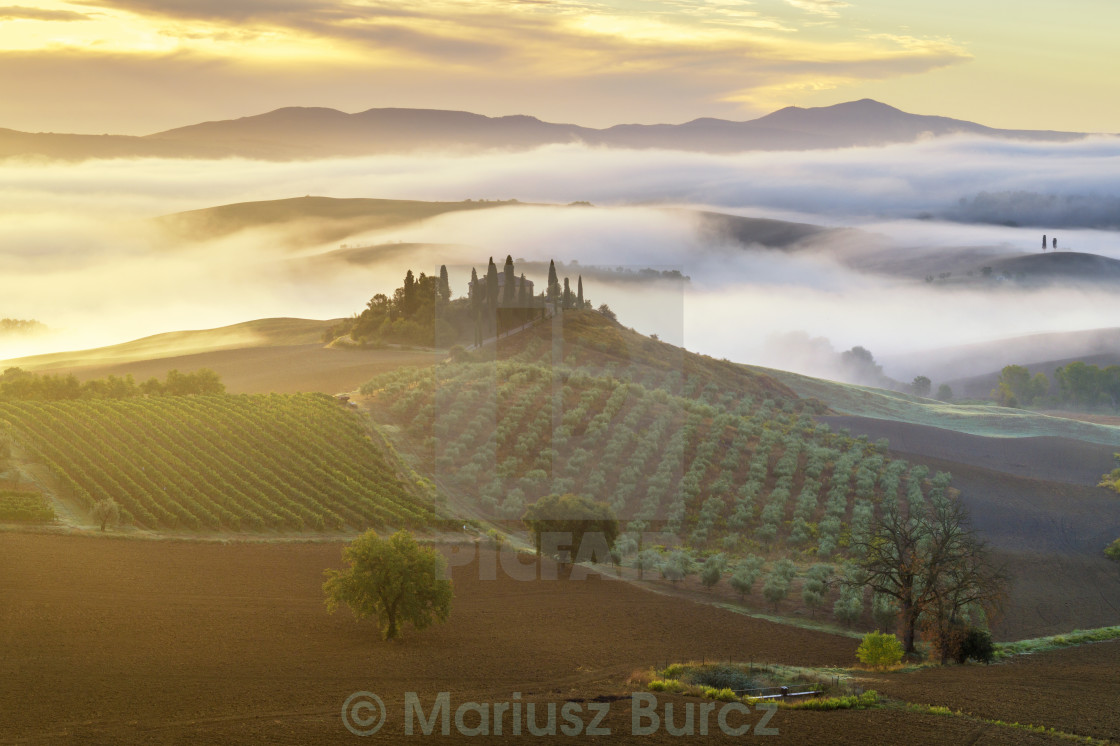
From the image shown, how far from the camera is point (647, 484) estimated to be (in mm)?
53062

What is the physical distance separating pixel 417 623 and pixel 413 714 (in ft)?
30.1

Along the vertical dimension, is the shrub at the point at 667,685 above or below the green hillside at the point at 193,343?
below

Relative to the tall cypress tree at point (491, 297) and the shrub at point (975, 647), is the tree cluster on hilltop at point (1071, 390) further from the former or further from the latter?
the shrub at point (975, 647)

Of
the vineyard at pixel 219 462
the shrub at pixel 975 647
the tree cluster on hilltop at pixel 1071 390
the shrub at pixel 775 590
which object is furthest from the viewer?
the tree cluster on hilltop at pixel 1071 390

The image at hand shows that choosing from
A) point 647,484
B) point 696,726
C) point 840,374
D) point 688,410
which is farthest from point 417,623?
point 840,374

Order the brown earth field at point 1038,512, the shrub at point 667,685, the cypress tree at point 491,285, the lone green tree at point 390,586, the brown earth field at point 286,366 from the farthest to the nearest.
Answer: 1. the cypress tree at point 491,285
2. the brown earth field at point 286,366
3. the brown earth field at point 1038,512
4. the lone green tree at point 390,586
5. the shrub at point 667,685

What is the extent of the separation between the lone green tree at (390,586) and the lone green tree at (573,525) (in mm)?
10534

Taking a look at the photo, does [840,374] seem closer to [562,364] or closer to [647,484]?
[562,364]

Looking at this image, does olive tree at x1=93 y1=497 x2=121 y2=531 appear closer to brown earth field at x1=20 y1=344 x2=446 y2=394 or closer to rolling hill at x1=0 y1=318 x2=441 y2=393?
rolling hill at x1=0 y1=318 x2=441 y2=393

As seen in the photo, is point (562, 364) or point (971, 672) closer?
point (971, 672)

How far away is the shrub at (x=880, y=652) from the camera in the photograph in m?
31.1

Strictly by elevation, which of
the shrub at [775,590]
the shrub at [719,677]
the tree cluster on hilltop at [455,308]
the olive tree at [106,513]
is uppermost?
the tree cluster on hilltop at [455,308]

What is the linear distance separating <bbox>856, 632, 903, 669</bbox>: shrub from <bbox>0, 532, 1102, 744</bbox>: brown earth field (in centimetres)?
149

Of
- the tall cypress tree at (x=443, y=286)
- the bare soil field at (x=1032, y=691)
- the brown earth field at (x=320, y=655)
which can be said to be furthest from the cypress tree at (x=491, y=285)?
the bare soil field at (x=1032, y=691)
